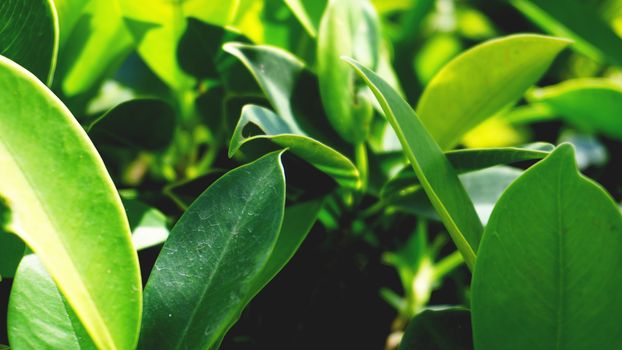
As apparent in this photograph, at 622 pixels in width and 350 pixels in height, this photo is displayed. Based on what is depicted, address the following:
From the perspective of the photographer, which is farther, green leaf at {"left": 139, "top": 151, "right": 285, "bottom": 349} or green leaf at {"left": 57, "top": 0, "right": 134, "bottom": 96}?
green leaf at {"left": 57, "top": 0, "right": 134, "bottom": 96}

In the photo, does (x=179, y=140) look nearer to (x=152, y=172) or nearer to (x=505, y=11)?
(x=152, y=172)

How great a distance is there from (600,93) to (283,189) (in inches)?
19.9

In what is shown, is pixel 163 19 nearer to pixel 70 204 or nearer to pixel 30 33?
pixel 30 33

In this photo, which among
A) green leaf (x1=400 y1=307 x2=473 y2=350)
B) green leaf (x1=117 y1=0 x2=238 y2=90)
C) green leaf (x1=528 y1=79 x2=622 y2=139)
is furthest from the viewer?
green leaf (x1=528 y1=79 x2=622 y2=139)

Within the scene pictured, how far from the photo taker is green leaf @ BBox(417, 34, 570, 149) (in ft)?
1.67

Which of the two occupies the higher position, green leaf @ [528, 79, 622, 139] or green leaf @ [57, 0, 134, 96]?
green leaf @ [57, 0, 134, 96]

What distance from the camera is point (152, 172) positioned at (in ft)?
2.65

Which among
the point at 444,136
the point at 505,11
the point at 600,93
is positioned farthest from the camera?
the point at 505,11

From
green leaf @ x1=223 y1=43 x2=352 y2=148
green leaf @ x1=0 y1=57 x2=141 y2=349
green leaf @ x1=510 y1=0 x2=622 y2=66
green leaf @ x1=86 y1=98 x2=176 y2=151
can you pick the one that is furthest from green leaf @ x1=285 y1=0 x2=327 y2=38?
green leaf @ x1=510 y1=0 x2=622 y2=66

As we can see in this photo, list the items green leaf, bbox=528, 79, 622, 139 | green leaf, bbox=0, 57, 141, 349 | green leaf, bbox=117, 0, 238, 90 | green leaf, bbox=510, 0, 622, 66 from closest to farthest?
1. green leaf, bbox=0, 57, 141, 349
2. green leaf, bbox=117, 0, 238, 90
3. green leaf, bbox=528, 79, 622, 139
4. green leaf, bbox=510, 0, 622, 66

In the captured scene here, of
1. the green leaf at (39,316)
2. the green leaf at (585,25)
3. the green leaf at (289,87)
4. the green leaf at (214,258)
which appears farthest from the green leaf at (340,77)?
the green leaf at (585,25)

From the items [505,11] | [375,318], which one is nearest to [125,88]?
[375,318]

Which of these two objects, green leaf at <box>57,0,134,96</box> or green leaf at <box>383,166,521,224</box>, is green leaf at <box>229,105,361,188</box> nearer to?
green leaf at <box>383,166,521,224</box>

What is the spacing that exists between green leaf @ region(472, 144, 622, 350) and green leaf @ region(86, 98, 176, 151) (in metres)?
0.36
